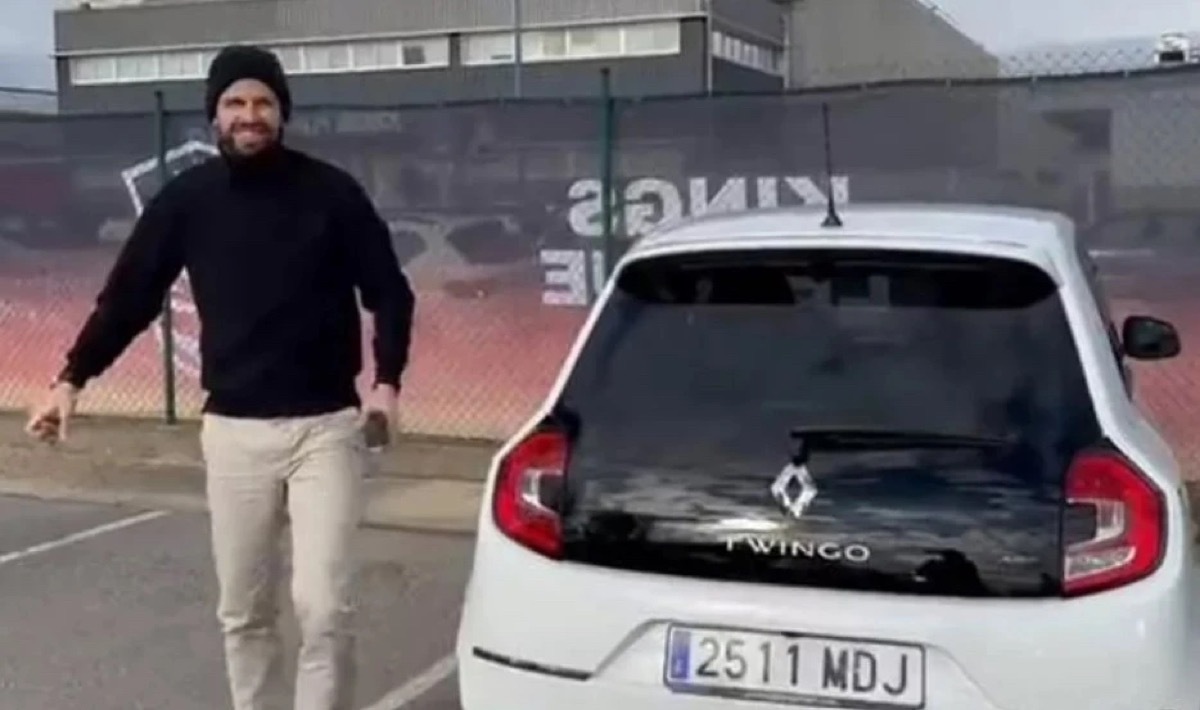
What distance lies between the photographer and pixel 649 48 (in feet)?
180

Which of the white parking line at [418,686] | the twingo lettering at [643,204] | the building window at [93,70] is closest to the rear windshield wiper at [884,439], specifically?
the white parking line at [418,686]

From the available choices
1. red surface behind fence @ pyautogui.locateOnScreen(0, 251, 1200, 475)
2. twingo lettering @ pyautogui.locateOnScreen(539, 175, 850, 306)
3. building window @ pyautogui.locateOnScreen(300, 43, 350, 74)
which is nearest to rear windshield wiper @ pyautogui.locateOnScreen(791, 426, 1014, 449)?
red surface behind fence @ pyautogui.locateOnScreen(0, 251, 1200, 475)

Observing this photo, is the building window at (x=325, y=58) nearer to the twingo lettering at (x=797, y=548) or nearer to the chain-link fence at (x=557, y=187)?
the chain-link fence at (x=557, y=187)

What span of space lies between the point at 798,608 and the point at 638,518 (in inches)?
14.6

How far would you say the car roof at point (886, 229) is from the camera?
11.3 ft

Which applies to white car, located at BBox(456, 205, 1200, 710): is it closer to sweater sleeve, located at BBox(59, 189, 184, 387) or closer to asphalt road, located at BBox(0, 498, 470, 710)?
sweater sleeve, located at BBox(59, 189, 184, 387)

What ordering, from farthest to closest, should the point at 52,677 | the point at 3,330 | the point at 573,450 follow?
the point at 3,330 → the point at 52,677 → the point at 573,450

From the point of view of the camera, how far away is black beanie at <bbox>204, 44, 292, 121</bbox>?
12.7ft

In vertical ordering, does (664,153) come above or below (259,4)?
below

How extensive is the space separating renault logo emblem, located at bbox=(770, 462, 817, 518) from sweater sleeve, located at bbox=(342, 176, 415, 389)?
49.1 inches

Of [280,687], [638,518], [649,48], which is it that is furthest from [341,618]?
[649,48]

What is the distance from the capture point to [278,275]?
3936mm

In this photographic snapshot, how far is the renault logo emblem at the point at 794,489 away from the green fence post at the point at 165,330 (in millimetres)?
7372

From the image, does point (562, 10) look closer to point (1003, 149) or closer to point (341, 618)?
point (1003, 149)
